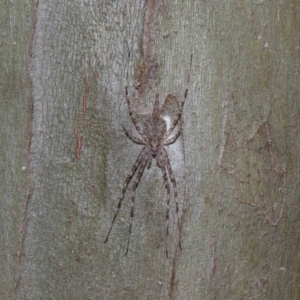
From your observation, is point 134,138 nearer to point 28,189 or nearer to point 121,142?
point 121,142

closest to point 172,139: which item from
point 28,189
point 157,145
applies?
point 157,145

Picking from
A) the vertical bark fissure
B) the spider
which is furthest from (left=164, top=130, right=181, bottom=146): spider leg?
the vertical bark fissure

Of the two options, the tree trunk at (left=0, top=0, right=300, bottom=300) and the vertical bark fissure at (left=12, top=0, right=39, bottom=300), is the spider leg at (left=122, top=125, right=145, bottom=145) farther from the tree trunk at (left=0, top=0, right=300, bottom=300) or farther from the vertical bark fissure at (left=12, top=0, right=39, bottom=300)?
the vertical bark fissure at (left=12, top=0, right=39, bottom=300)

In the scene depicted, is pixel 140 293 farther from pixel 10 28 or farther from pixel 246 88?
pixel 10 28

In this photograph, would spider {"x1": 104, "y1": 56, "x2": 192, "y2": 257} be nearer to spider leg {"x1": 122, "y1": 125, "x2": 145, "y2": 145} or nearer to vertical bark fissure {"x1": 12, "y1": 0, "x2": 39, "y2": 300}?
spider leg {"x1": 122, "y1": 125, "x2": 145, "y2": 145}

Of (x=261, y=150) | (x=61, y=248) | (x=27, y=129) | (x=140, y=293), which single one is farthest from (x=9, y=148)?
(x=261, y=150)

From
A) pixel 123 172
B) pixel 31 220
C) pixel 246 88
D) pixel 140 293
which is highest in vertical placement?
pixel 246 88

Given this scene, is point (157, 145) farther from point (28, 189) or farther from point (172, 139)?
point (28, 189)

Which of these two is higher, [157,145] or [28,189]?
[157,145]
